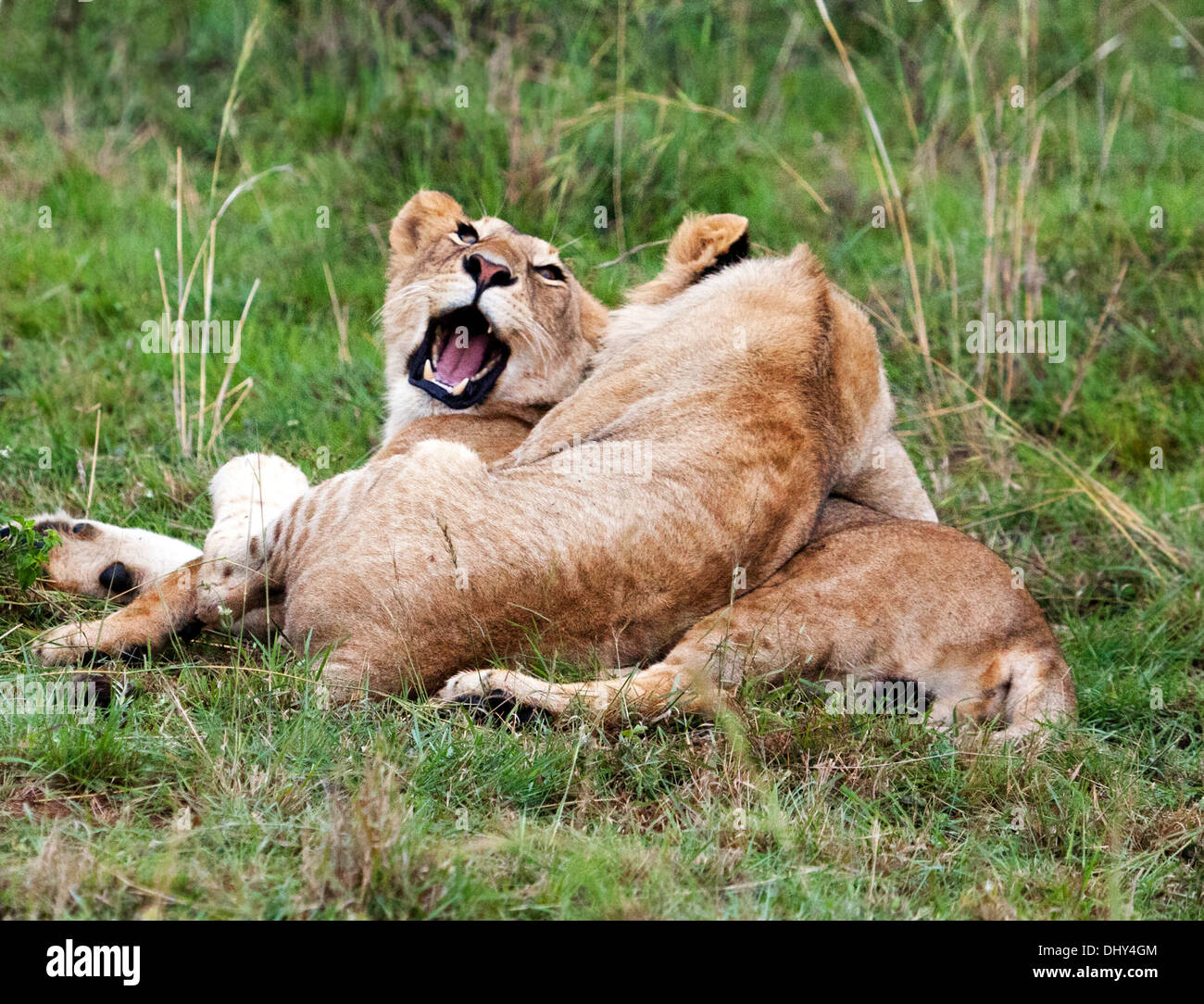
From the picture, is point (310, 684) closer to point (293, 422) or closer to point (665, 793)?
point (665, 793)

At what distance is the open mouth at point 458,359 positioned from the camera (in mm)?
4945

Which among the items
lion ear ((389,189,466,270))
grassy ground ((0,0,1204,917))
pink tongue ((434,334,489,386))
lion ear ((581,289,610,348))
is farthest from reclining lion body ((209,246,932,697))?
lion ear ((389,189,466,270))

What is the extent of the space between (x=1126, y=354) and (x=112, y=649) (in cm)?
496

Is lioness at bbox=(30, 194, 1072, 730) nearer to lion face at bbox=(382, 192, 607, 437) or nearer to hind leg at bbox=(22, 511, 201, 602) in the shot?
hind leg at bbox=(22, 511, 201, 602)

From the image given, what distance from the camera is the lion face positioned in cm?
482

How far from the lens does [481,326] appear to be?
5012 millimetres

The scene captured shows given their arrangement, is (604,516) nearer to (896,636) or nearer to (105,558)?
(896,636)

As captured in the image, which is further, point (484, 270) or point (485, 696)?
point (484, 270)

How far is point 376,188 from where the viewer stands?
23.9 ft

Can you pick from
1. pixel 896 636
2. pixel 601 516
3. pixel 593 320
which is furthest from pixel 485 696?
pixel 593 320

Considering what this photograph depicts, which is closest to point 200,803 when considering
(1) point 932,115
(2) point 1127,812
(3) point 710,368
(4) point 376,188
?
(3) point 710,368

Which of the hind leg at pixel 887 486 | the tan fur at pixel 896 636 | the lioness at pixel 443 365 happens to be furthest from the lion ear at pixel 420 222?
the tan fur at pixel 896 636

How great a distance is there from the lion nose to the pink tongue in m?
0.29

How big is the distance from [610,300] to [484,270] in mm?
1853
